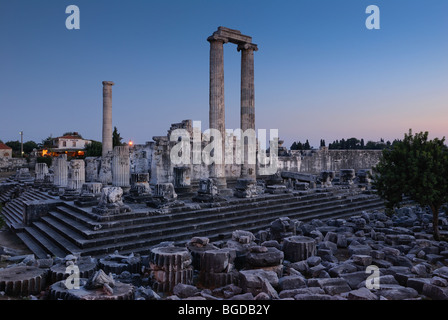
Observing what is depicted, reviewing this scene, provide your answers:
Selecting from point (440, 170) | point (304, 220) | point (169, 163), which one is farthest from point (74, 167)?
point (440, 170)

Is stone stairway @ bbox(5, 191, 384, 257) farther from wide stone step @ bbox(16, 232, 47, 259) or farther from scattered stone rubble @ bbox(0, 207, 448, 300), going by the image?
scattered stone rubble @ bbox(0, 207, 448, 300)

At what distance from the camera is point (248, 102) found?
1596 cm

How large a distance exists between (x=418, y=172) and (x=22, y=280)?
9045mm

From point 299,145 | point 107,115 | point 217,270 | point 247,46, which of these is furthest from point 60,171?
point 299,145

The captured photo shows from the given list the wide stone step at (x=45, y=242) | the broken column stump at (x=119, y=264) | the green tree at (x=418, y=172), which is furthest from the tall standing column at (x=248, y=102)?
the broken column stump at (x=119, y=264)

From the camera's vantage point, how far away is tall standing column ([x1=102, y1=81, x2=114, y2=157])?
21102 millimetres

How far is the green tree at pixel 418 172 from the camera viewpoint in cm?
823

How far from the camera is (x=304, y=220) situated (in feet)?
37.9

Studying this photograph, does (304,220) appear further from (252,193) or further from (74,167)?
(74,167)

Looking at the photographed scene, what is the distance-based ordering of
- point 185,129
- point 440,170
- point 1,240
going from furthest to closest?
point 185,129 → point 1,240 → point 440,170

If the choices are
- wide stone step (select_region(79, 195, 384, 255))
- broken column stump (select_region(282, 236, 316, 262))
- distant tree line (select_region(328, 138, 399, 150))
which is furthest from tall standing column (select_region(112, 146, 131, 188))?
distant tree line (select_region(328, 138, 399, 150))

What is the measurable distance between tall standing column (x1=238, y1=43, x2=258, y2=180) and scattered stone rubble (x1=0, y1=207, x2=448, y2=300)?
27.3ft
